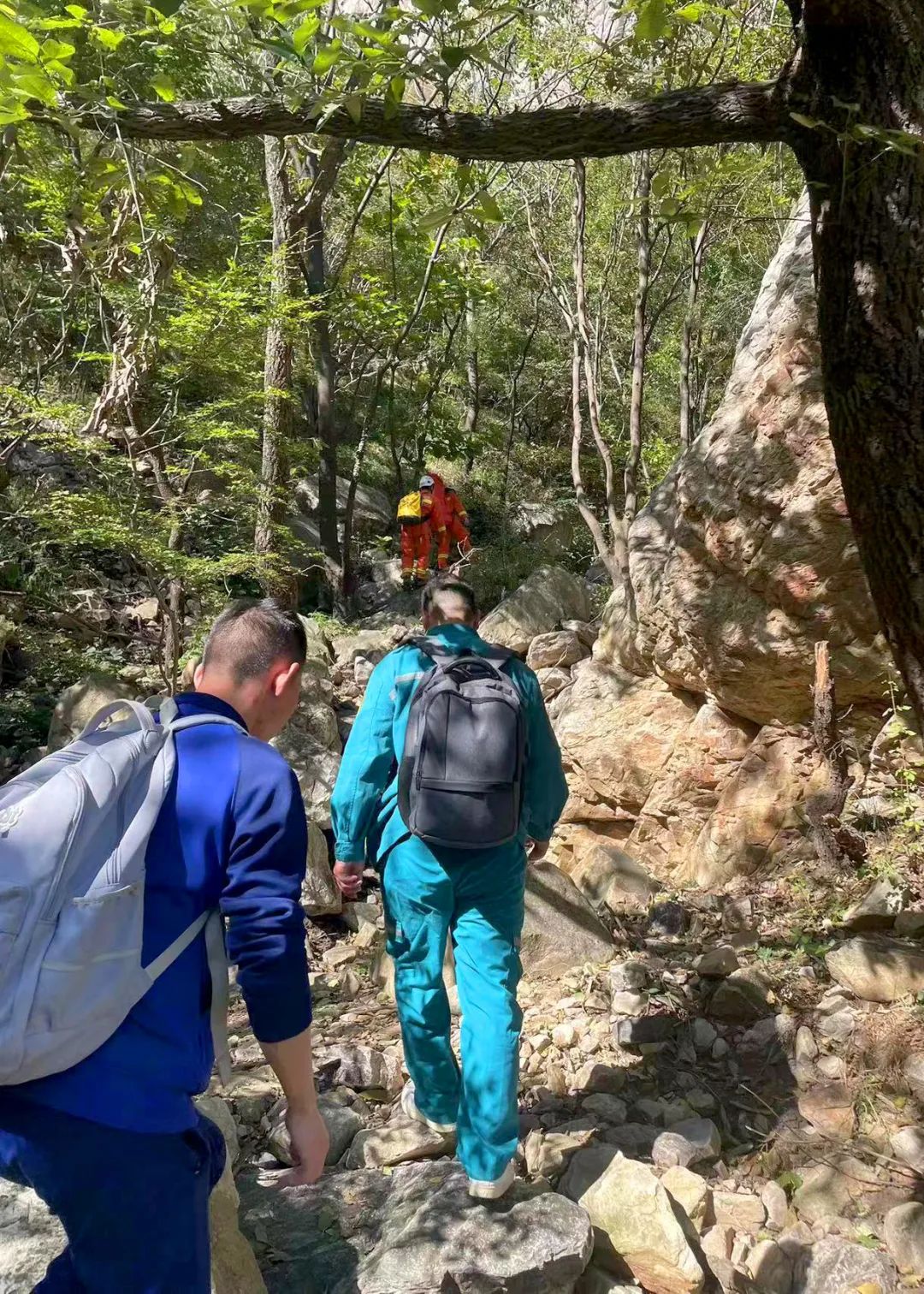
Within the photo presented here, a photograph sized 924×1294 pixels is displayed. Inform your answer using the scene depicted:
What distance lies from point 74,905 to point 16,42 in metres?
1.97

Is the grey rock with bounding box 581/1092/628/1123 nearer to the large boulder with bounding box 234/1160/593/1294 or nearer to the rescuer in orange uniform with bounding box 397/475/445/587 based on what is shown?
the large boulder with bounding box 234/1160/593/1294

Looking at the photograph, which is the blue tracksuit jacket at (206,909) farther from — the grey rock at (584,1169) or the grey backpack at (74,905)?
the grey rock at (584,1169)

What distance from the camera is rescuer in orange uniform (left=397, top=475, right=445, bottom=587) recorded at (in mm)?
11242

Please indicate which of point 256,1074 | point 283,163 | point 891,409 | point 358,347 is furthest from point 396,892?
point 358,347

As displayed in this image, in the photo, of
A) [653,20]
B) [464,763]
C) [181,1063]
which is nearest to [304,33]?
[653,20]

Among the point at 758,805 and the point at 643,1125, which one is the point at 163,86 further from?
the point at 758,805

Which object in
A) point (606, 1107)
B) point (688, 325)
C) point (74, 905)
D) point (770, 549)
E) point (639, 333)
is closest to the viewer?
point (74, 905)

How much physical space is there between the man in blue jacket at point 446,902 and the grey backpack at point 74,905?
132 cm

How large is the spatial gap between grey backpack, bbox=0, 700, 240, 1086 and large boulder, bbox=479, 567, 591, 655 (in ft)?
24.8

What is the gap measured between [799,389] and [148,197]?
11.8 ft

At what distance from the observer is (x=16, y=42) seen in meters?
2.02

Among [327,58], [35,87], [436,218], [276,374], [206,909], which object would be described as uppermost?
[327,58]

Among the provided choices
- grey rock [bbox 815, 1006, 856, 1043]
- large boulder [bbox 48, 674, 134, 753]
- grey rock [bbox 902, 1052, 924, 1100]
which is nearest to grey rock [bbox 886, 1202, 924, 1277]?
grey rock [bbox 902, 1052, 924, 1100]

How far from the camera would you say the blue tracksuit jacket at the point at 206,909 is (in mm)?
1401
